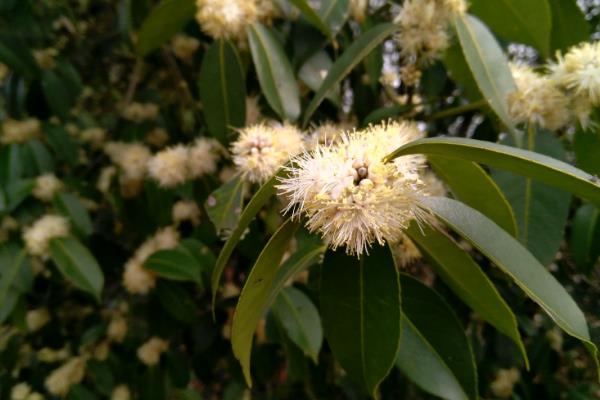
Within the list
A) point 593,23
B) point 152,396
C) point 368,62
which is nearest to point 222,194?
point 368,62

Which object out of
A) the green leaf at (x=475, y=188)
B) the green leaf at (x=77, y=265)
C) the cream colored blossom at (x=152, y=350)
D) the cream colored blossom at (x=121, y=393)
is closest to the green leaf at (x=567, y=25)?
the green leaf at (x=475, y=188)

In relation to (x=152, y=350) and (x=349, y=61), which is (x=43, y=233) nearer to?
(x=152, y=350)

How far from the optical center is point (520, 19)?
750 millimetres

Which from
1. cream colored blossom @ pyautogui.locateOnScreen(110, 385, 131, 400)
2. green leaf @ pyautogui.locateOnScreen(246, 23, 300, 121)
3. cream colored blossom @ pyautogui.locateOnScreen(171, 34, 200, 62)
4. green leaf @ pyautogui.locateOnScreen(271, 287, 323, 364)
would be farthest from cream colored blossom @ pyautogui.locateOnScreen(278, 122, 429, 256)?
cream colored blossom @ pyautogui.locateOnScreen(110, 385, 131, 400)

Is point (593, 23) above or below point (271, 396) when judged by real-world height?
above

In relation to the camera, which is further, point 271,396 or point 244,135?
point 271,396

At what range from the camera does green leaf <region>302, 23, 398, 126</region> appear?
67 centimetres

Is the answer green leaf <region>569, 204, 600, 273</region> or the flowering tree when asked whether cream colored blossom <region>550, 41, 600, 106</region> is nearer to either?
the flowering tree

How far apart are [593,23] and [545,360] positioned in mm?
773

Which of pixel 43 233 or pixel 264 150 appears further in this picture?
pixel 43 233

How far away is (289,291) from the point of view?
876 millimetres

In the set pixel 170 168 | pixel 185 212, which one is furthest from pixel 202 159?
pixel 185 212

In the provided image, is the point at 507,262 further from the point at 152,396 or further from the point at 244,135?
the point at 152,396

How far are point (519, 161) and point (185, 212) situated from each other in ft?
2.81
